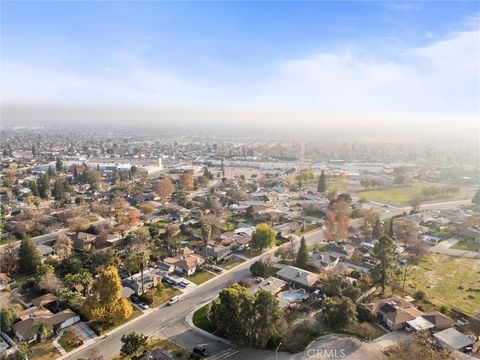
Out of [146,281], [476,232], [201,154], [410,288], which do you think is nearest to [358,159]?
[201,154]

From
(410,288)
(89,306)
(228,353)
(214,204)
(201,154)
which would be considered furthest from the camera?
(201,154)

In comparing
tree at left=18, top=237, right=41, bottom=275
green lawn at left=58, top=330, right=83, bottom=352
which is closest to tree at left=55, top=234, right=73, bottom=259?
tree at left=18, top=237, right=41, bottom=275

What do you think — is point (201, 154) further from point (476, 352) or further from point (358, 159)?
point (476, 352)

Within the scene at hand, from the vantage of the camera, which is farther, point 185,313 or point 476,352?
point 185,313

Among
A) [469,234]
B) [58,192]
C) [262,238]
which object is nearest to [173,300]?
[262,238]

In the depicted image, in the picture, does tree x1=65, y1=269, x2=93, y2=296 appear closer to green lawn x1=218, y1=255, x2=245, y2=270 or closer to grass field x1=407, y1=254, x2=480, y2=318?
green lawn x1=218, y1=255, x2=245, y2=270

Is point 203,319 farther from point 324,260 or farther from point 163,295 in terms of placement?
point 324,260
